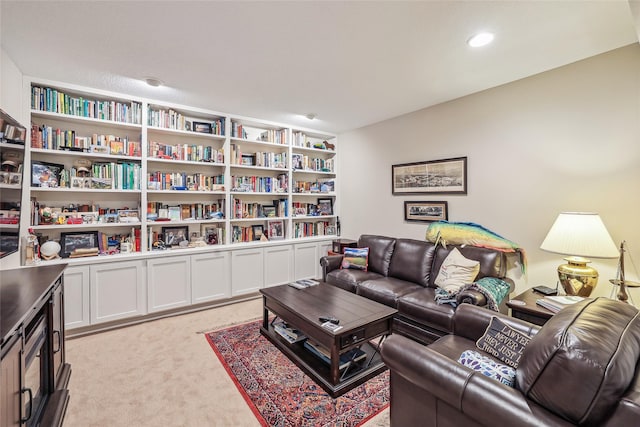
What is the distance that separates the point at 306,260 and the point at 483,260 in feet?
8.15

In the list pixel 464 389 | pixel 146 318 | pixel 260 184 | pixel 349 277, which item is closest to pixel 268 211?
pixel 260 184

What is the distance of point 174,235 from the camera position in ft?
11.6

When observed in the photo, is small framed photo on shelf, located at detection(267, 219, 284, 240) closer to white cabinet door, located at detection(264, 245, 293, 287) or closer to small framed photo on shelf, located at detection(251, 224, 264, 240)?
small framed photo on shelf, located at detection(251, 224, 264, 240)

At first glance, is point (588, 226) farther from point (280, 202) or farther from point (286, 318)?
point (280, 202)

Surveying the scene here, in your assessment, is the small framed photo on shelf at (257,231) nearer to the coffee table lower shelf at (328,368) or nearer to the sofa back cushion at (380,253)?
the sofa back cushion at (380,253)

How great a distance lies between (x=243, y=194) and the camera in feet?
13.5

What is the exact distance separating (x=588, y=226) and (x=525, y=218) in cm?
75

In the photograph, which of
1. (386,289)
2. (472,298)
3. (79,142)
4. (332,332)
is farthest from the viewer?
(79,142)

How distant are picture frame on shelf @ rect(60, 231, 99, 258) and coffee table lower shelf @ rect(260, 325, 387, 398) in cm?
225

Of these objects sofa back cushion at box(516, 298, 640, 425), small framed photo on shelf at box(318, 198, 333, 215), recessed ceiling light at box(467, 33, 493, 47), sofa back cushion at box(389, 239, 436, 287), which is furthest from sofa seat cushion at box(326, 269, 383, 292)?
recessed ceiling light at box(467, 33, 493, 47)

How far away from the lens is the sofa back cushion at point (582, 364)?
0.87 meters

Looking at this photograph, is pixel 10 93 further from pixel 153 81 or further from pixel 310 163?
pixel 310 163

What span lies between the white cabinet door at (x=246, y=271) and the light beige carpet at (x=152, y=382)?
0.75 m

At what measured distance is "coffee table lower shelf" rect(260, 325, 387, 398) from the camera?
6.50 ft
